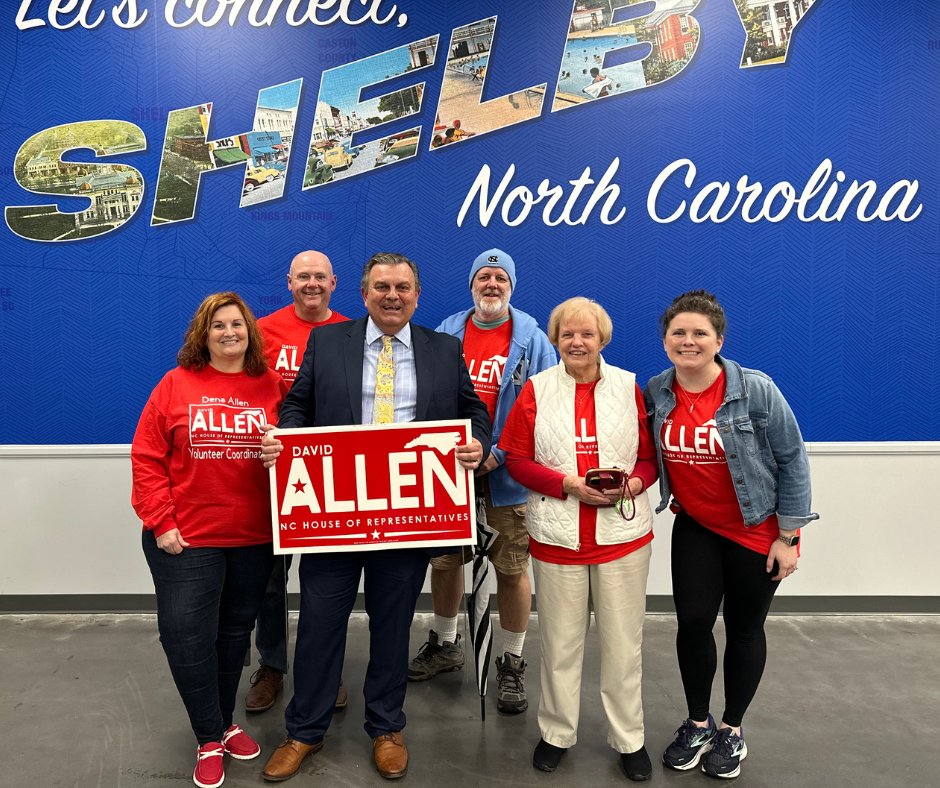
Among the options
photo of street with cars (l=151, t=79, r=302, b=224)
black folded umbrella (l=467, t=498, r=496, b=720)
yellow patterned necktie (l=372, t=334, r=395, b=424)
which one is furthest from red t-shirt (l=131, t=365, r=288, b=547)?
photo of street with cars (l=151, t=79, r=302, b=224)

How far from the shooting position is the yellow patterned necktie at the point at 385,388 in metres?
2.32

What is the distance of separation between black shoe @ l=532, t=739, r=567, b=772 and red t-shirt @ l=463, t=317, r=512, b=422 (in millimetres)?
1218

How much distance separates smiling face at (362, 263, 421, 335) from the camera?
2.29 metres

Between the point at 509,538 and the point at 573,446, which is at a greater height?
the point at 573,446

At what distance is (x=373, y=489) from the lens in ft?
7.47

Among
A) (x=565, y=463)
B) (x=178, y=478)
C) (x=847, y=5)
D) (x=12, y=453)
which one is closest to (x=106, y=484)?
(x=12, y=453)

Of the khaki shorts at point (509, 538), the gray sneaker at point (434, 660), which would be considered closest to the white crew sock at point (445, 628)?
the gray sneaker at point (434, 660)

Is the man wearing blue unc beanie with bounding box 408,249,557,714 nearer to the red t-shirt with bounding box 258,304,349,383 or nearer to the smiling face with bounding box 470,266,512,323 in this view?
the smiling face with bounding box 470,266,512,323

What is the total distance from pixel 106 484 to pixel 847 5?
4.55 m

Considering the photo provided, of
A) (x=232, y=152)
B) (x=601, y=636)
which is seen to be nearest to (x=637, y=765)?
(x=601, y=636)

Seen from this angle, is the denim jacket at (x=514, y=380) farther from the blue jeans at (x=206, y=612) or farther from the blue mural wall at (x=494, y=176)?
the blue jeans at (x=206, y=612)

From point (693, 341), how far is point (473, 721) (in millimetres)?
1686

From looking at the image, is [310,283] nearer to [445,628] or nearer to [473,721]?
[445,628]

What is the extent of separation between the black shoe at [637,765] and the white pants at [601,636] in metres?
0.04
